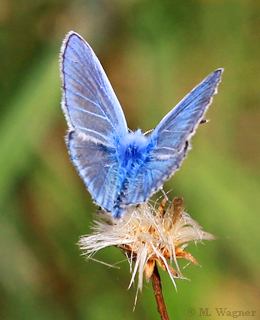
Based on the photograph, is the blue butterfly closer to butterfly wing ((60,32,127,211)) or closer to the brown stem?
butterfly wing ((60,32,127,211))

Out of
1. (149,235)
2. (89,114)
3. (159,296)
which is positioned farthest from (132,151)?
(159,296)

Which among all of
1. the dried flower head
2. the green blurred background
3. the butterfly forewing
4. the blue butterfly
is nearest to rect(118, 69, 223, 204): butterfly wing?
the blue butterfly

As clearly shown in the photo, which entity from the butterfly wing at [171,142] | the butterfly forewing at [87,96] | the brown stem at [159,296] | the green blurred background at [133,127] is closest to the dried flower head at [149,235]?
the brown stem at [159,296]

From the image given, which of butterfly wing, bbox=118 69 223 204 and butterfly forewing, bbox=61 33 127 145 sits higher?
butterfly forewing, bbox=61 33 127 145

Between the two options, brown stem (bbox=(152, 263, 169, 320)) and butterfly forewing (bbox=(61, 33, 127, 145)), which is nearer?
brown stem (bbox=(152, 263, 169, 320))

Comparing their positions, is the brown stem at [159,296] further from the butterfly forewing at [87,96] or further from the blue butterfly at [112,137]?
the butterfly forewing at [87,96]

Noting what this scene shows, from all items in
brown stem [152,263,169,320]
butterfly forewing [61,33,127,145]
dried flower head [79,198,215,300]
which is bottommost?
brown stem [152,263,169,320]

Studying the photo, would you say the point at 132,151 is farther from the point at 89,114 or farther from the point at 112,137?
the point at 89,114

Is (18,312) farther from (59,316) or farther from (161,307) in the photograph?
(161,307)
